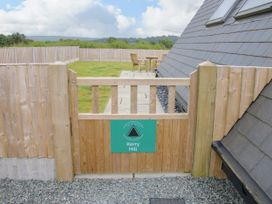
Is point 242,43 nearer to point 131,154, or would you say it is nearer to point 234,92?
point 234,92

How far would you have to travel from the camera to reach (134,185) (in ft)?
10.6

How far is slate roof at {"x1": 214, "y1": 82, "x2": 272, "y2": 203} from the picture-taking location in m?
2.14

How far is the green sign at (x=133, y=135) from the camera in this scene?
3.29m

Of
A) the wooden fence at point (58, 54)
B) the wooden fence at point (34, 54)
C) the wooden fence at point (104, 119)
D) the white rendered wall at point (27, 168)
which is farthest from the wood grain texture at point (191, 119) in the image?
the wooden fence at point (34, 54)

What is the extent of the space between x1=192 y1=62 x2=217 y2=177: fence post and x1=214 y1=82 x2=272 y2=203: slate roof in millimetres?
196

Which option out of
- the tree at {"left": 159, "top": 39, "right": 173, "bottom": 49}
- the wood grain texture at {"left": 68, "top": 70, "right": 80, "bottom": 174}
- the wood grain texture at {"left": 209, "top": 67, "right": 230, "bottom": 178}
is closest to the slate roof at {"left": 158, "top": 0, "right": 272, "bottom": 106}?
the wood grain texture at {"left": 209, "top": 67, "right": 230, "bottom": 178}

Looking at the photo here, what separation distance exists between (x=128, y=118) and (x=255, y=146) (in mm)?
1511

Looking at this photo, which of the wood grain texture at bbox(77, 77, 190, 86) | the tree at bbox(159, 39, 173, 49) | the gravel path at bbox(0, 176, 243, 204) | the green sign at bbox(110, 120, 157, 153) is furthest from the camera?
the tree at bbox(159, 39, 173, 49)

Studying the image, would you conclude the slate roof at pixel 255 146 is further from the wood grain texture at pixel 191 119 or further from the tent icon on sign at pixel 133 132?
the tent icon on sign at pixel 133 132

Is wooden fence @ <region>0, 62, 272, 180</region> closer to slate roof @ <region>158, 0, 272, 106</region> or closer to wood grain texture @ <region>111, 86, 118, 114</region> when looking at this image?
wood grain texture @ <region>111, 86, 118, 114</region>

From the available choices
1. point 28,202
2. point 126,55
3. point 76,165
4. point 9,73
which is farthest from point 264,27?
point 126,55

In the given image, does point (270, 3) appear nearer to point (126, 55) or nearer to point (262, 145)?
point (262, 145)

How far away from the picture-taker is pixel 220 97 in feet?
10.5

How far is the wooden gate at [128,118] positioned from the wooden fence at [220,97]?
0.14 meters
